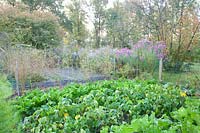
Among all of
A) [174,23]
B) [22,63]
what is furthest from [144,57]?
[22,63]

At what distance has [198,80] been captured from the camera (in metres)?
6.56

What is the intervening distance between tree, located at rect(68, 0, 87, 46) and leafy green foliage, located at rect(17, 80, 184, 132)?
44.6ft

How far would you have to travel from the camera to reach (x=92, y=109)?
3035 mm

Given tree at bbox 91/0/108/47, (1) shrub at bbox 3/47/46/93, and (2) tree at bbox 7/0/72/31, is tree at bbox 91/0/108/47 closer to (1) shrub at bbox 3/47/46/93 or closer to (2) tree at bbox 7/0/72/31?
(2) tree at bbox 7/0/72/31

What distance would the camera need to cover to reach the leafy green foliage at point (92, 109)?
282 cm

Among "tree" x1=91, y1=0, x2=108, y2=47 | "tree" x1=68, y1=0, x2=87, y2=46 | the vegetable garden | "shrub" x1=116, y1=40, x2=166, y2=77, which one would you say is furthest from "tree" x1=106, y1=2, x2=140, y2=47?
"shrub" x1=116, y1=40, x2=166, y2=77

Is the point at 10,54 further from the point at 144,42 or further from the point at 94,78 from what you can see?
the point at 144,42

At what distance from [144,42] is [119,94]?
4.73 meters

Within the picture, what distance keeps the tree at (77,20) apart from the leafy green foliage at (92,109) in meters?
13.6

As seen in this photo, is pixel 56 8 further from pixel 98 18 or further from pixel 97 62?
pixel 97 62

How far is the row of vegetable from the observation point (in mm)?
2152

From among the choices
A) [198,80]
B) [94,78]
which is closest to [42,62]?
[94,78]

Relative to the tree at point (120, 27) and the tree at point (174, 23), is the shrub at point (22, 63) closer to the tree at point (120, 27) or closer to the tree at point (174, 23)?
the tree at point (174, 23)

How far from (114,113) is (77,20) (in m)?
15.2
